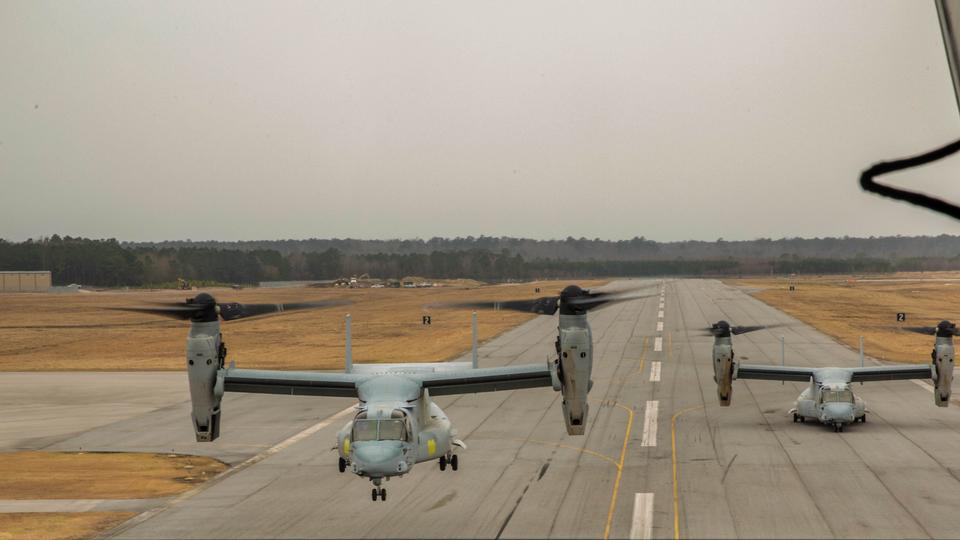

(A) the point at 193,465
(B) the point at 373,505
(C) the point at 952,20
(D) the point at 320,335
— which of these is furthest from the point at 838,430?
(D) the point at 320,335

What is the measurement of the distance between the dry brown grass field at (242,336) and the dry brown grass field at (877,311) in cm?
4082

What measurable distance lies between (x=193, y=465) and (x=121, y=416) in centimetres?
1530

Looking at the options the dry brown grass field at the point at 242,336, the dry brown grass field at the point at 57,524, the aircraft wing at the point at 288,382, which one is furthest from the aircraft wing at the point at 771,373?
the dry brown grass field at the point at 242,336

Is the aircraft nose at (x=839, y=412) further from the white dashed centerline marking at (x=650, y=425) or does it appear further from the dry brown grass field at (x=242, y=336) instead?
the dry brown grass field at (x=242, y=336)

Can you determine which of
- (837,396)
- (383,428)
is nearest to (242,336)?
(837,396)

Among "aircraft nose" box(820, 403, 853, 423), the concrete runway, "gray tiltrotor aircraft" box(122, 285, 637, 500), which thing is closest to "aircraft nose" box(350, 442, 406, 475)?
"gray tiltrotor aircraft" box(122, 285, 637, 500)

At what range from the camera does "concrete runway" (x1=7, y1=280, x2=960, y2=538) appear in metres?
29.8

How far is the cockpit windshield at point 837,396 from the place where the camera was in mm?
44772

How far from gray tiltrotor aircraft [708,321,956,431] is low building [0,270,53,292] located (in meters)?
175

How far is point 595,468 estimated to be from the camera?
125ft

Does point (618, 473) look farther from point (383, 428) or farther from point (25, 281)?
point (25, 281)

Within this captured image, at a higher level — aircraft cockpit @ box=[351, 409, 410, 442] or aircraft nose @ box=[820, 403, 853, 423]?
aircraft cockpit @ box=[351, 409, 410, 442]

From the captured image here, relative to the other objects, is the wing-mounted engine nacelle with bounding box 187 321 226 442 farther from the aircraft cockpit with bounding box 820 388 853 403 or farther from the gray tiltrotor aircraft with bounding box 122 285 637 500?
the aircraft cockpit with bounding box 820 388 853 403

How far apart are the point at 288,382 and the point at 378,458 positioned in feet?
14.6
